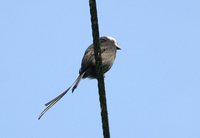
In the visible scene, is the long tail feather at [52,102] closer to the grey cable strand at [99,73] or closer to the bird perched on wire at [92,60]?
the bird perched on wire at [92,60]

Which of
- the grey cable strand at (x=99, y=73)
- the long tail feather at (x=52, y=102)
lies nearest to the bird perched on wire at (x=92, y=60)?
the long tail feather at (x=52, y=102)

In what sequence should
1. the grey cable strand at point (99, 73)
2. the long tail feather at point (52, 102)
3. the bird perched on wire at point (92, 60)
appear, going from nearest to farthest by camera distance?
the grey cable strand at point (99, 73)
the long tail feather at point (52, 102)
the bird perched on wire at point (92, 60)

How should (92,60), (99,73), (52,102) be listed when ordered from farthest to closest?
(92,60)
(52,102)
(99,73)

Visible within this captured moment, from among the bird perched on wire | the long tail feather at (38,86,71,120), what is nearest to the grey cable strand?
the long tail feather at (38,86,71,120)

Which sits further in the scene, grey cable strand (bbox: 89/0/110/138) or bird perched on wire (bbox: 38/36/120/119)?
bird perched on wire (bbox: 38/36/120/119)

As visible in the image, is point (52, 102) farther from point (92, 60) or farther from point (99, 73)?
point (92, 60)

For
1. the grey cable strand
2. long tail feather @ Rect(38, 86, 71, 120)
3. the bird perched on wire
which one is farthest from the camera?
the bird perched on wire

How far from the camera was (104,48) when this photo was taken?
7852 mm

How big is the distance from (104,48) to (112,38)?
96cm

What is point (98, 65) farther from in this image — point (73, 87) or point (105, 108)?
point (73, 87)

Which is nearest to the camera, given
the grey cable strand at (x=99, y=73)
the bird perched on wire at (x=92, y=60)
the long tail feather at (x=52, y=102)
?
the grey cable strand at (x=99, y=73)

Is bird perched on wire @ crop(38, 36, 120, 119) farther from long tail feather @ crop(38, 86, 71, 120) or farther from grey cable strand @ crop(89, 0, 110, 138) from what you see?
grey cable strand @ crop(89, 0, 110, 138)

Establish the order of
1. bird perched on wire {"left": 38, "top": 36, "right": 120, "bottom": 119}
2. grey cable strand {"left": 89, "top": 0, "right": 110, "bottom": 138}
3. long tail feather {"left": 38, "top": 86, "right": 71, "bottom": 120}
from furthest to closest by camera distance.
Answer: bird perched on wire {"left": 38, "top": 36, "right": 120, "bottom": 119}
long tail feather {"left": 38, "top": 86, "right": 71, "bottom": 120}
grey cable strand {"left": 89, "top": 0, "right": 110, "bottom": 138}

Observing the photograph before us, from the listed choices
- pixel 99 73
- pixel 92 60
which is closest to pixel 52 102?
pixel 99 73
